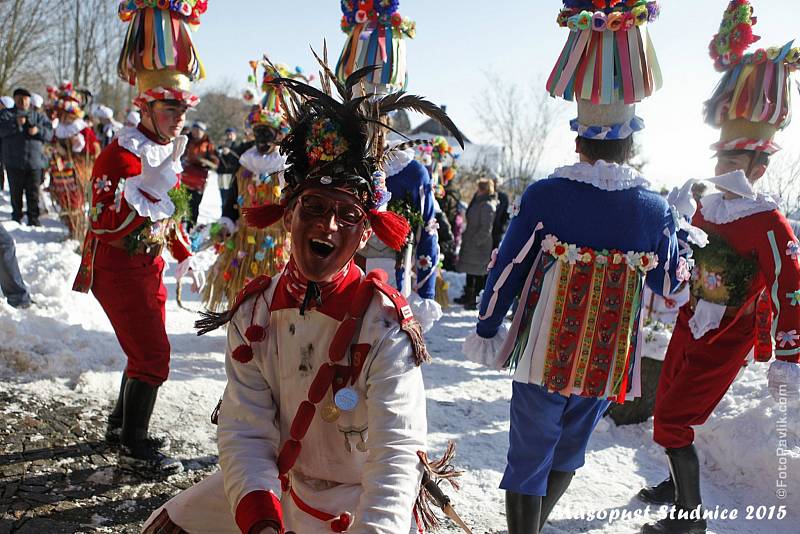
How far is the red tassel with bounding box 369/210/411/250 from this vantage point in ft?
6.21

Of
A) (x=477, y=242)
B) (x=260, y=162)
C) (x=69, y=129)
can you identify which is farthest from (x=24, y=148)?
(x=477, y=242)

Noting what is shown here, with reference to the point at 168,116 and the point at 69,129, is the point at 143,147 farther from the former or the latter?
the point at 69,129

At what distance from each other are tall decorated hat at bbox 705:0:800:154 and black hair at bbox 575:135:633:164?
1000 millimetres

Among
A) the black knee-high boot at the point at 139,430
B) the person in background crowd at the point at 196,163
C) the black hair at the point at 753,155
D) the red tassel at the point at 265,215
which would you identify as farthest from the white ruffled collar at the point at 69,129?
the black hair at the point at 753,155

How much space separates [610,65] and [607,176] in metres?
0.48

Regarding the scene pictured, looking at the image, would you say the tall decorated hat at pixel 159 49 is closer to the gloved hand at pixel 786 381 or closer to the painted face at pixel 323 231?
the painted face at pixel 323 231

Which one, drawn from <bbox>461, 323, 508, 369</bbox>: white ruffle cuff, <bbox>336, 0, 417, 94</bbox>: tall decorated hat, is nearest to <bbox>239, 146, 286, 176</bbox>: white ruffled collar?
<bbox>336, 0, 417, 94</bbox>: tall decorated hat

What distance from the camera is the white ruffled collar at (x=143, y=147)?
317 cm

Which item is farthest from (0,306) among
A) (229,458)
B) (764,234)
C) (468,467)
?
(764,234)

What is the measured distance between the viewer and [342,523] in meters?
1.68

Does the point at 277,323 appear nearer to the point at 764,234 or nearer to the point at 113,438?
the point at 113,438

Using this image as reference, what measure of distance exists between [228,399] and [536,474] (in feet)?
4.60

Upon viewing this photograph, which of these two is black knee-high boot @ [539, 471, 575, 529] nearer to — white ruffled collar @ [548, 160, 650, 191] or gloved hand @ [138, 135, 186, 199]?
white ruffled collar @ [548, 160, 650, 191]

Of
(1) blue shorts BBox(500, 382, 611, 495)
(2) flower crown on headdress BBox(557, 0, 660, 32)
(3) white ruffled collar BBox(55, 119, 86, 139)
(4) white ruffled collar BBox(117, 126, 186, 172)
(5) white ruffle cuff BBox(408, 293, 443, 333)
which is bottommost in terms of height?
(1) blue shorts BBox(500, 382, 611, 495)
